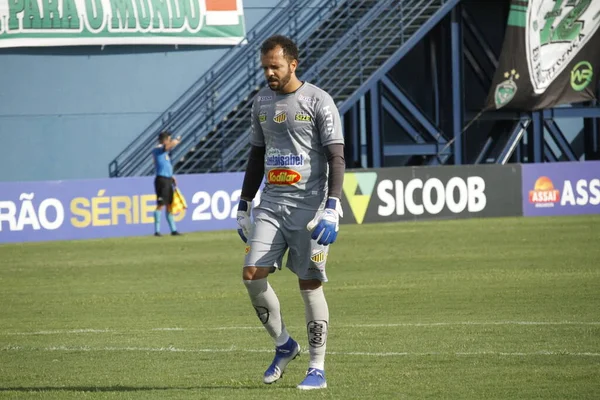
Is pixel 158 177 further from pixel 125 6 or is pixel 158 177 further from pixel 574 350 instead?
pixel 574 350

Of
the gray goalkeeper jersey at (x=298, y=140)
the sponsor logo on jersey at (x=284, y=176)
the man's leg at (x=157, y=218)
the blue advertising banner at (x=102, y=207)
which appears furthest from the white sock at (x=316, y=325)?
the man's leg at (x=157, y=218)

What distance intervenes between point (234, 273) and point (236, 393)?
9922 millimetres

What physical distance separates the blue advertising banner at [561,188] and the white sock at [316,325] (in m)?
23.0

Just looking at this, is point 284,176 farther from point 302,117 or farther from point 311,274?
point 311,274

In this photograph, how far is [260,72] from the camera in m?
33.8

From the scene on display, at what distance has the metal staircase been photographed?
32281mm

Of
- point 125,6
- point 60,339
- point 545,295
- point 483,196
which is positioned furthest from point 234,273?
point 125,6

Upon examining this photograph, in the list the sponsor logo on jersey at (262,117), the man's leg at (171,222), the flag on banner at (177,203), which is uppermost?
the sponsor logo on jersey at (262,117)

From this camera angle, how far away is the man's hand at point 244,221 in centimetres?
872

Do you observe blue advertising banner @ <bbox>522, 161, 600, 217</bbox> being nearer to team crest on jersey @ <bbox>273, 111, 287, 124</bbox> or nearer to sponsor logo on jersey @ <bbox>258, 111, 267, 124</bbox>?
sponsor logo on jersey @ <bbox>258, 111, 267, 124</bbox>

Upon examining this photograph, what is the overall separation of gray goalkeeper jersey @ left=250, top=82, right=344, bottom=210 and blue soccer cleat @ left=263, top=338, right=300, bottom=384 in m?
0.96

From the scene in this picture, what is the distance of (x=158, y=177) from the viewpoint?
25.6 meters

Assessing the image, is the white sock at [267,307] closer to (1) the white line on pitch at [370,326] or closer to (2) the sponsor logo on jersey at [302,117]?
→ (2) the sponsor logo on jersey at [302,117]

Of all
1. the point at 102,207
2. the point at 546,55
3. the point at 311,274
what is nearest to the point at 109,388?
the point at 311,274
